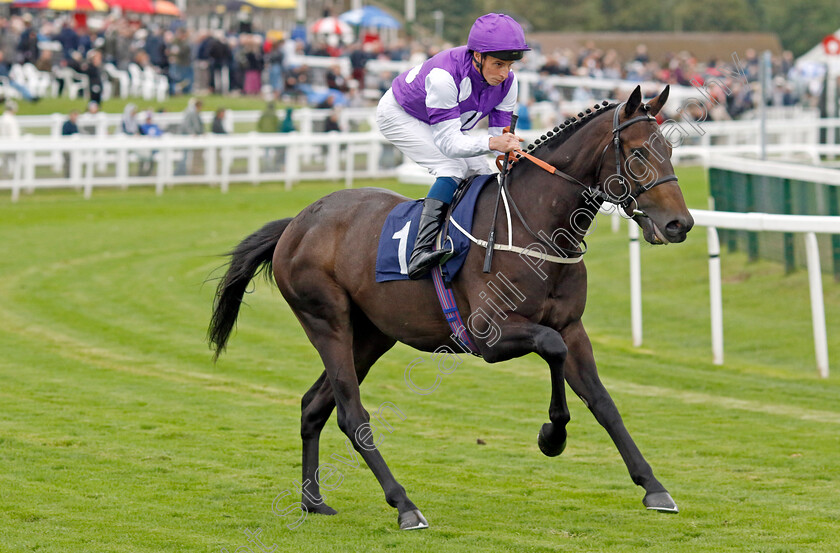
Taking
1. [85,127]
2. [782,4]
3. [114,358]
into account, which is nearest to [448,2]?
[782,4]

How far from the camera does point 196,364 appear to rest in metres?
9.12

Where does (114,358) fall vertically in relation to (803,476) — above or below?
below

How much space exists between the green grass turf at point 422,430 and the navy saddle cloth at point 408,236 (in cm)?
110

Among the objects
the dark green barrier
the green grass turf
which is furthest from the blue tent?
the dark green barrier

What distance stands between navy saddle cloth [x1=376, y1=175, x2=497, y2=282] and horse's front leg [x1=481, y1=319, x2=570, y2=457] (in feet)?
1.49

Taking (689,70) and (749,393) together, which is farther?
(689,70)

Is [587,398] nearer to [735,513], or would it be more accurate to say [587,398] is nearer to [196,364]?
[735,513]

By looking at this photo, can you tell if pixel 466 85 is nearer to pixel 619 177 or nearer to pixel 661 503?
pixel 619 177

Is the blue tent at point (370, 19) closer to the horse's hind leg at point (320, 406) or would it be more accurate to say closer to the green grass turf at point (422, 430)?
the green grass turf at point (422, 430)

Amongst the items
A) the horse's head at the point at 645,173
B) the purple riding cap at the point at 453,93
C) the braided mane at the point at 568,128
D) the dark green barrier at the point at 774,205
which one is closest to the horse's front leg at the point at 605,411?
the horse's head at the point at 645,173

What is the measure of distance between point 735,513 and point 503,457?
158 centimetres

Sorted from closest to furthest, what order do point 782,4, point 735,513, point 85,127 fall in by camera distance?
point 735,513 → point 85,127 → point 782,4

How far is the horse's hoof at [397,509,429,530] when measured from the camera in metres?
4.99

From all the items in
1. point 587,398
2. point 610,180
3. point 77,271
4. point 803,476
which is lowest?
point 77,271
